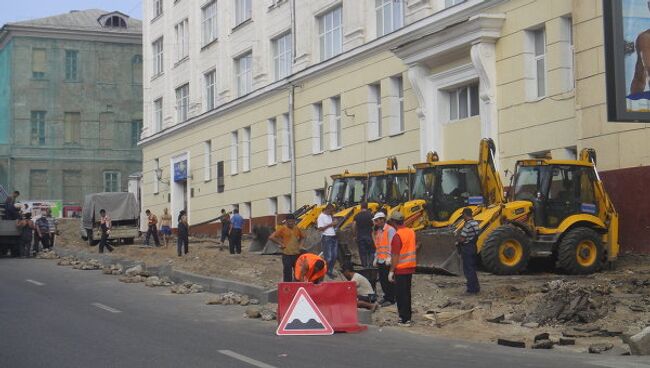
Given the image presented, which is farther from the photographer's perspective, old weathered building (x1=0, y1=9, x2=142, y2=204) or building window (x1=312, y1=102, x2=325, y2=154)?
old weathered building (x1=0, y1=9, x2=142, y2=204)

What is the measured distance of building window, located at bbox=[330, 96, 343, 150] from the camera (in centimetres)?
3916

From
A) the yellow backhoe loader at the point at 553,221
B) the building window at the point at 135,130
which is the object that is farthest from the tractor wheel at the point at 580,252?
the building window at the point at 135,130

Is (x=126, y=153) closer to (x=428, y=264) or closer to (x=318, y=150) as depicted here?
(x=318, y=150)

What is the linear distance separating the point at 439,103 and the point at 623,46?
14.2 metres

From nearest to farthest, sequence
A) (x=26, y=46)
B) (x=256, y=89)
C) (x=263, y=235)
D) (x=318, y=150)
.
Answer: (x=263, y=235), (x=318, y=150), (x=256, y=89), (x=26, y=46)

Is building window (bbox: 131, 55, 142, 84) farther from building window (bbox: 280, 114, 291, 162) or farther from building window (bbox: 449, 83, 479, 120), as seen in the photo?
building window (bbox: 449, 83, 479, 120)

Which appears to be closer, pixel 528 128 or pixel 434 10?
pixel 528 128

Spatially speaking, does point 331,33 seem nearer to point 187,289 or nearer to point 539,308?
point 187,289

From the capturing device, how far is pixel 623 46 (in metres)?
17.9

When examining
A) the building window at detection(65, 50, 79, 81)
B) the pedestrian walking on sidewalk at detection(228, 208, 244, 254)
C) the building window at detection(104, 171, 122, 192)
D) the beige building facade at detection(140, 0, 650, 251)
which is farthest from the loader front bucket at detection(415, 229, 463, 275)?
the building window at detection(65, 50, 79, 81)

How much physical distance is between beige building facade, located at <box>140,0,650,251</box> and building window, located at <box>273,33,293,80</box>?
9cm

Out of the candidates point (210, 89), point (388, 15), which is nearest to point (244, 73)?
point (210, 89)

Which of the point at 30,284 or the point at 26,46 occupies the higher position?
the point at 26,46

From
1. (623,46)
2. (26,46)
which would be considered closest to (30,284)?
(623,46)
